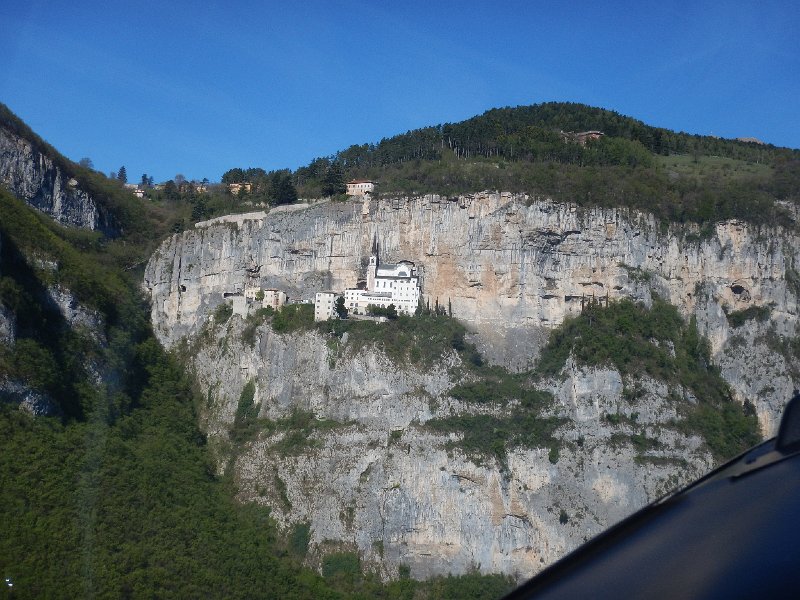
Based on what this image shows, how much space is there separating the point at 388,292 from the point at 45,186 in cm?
1826

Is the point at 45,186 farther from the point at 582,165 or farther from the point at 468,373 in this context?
the point at 582,165

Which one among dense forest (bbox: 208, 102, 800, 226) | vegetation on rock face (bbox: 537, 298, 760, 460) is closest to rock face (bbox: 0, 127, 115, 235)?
dense forest (bbox: 208, 102, 800, 226)

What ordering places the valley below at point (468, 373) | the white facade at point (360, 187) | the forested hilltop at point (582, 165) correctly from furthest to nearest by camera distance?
the white facade at point (360, 187) → the forested hilltop at point (582, 165) → the valley below at point (468, 373)

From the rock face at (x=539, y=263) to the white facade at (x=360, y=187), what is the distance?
0.78m

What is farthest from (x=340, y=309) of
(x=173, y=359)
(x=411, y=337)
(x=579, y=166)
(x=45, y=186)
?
(x=45, y=186)

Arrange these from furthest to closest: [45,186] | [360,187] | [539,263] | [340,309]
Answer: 1. [45,186]
2. [360,187]
3. [539,263]
4. [340,309]

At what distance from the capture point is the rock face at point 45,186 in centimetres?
4438

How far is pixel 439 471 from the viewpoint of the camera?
1246 inches

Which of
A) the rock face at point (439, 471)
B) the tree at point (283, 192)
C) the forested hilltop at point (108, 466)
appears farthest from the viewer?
the tree at point (283, 192)

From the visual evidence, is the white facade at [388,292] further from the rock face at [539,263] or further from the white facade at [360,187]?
the white facade at [360,187]

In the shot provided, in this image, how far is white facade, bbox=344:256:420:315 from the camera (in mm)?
36469

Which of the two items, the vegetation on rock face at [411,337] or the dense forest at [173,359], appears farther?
the vegetation on rock face at [411,337]

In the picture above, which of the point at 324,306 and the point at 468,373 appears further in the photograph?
the point at 324,306

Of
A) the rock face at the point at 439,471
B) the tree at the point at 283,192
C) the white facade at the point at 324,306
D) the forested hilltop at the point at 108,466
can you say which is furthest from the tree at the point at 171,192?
the rock face at the point at 439,471
